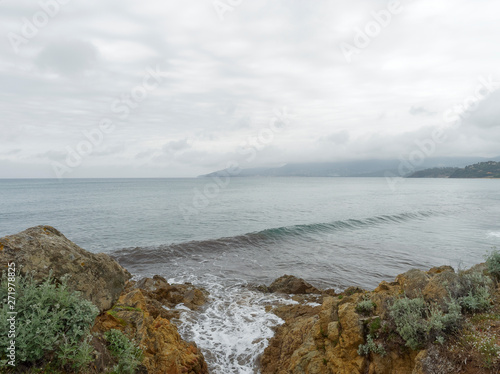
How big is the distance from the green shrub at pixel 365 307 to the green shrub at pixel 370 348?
0.75 meters

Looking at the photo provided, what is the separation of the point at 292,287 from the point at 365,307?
886 cm

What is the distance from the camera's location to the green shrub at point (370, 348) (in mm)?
5853

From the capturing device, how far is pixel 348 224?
37.2 metres

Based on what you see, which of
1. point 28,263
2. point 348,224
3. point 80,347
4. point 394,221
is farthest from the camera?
point 394,221

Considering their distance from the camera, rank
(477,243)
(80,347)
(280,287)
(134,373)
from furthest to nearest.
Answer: (477,243) → (280,287) → (134,373) → (80,347)

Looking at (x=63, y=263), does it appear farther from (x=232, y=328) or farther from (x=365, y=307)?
(x=232, y=328)

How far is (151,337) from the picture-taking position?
6430mm

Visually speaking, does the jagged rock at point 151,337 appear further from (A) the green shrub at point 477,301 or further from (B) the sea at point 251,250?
(A) the green shrub at point 477,301

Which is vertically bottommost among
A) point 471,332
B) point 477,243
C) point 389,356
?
point 477,243

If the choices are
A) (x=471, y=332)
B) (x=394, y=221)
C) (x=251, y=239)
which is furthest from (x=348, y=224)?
(x=471, y=332)

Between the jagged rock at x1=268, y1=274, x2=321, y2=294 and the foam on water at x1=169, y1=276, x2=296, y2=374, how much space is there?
0.84 meters

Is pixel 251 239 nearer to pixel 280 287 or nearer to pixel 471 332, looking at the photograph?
pixel 280 287

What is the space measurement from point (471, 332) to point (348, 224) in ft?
109

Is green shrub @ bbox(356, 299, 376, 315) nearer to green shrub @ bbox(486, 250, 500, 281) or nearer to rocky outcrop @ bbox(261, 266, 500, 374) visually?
rocky outcrop @ bbox(261, 266, 500, 374)
